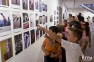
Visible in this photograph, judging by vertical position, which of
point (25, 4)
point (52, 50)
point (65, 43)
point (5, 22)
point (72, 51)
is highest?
point (25, 4)

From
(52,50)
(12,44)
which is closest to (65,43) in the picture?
(12,44)

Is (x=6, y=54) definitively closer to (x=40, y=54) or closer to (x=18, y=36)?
(x=18, y=36)

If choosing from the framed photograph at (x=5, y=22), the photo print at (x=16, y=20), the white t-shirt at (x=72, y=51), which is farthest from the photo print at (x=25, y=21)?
the white t-shirt at (x=72, y=51)

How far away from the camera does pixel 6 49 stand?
2.12 m

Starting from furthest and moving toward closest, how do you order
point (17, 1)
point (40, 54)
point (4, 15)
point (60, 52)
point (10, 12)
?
point (40, 54)
point (60, 52)
point (17, 1)
point (10, 12)
point (4, 15)

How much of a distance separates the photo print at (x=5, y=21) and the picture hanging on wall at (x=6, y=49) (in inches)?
7.2

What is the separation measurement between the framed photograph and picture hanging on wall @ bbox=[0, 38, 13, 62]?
0.15 meters

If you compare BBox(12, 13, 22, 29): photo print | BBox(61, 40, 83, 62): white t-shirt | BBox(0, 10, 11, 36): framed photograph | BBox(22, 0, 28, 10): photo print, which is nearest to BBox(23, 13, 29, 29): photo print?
BBox(22, 0, 28, 10): photo print

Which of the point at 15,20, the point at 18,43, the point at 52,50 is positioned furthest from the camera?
the point at 52,50

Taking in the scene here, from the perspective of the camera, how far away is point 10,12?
222cm

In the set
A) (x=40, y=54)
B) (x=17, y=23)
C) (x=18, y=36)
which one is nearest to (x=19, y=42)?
(x=18, y=36)

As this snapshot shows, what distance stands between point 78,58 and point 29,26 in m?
1.62

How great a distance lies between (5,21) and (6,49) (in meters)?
0.43

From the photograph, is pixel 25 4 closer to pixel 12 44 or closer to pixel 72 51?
pixel 12 44
